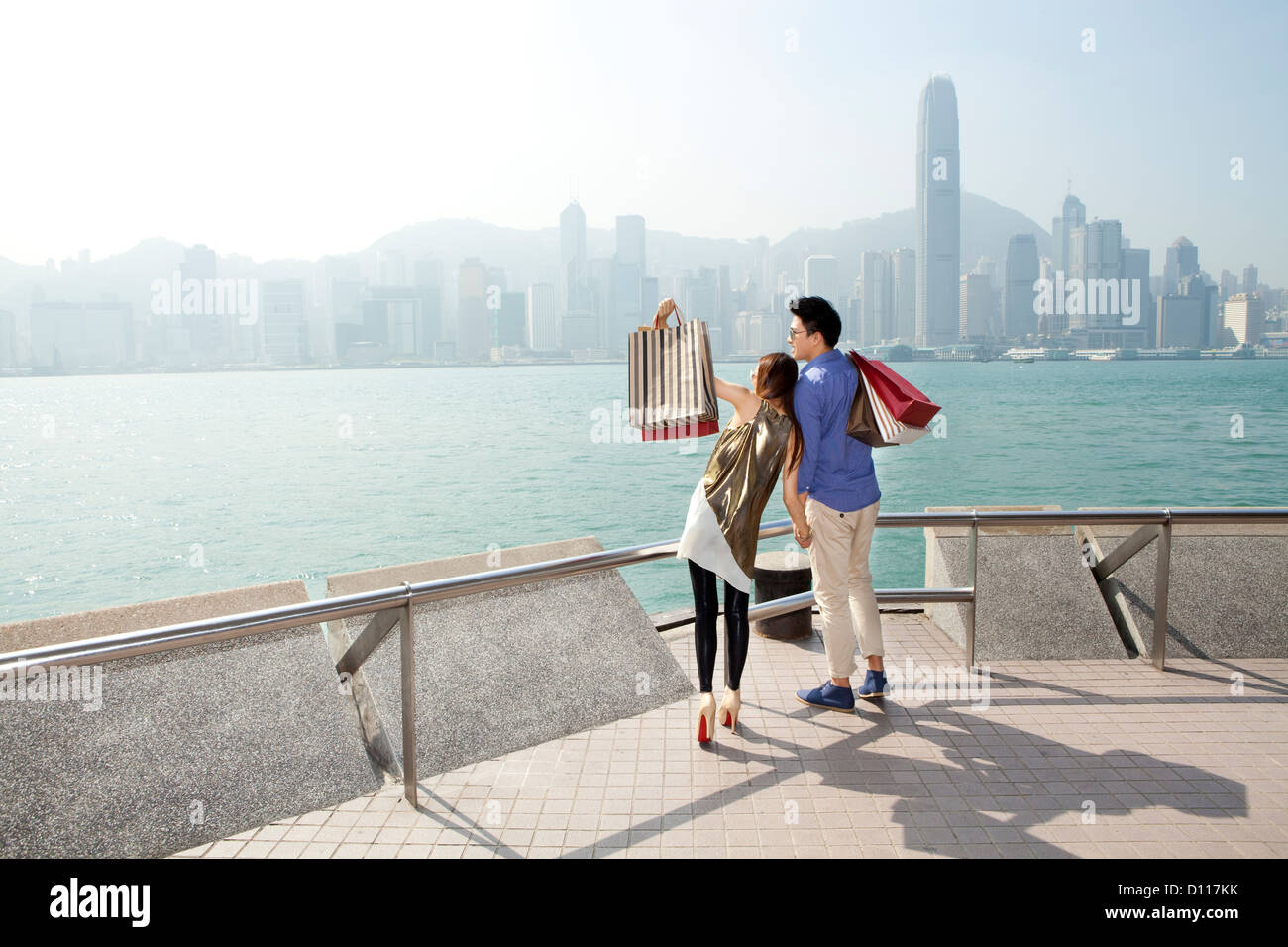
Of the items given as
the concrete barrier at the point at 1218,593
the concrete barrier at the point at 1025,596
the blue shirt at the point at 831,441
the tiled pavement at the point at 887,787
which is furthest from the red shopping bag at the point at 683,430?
the concrete barrier at the point at 1218,593

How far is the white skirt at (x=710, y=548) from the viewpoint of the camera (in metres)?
3.78

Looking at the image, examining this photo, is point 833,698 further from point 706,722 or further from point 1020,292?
point 1020,292

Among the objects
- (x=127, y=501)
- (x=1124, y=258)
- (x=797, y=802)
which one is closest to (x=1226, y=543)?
(x=797, y=802)

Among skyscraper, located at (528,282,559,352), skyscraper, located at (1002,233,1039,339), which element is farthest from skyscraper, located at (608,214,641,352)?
skyscraper, located at (1002,233,1039,339)

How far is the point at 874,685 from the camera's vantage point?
14.4 ft

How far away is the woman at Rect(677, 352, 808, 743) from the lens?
379 centimetres

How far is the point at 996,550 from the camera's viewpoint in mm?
5750

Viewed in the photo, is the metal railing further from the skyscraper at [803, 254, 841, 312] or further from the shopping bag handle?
the skyscraper at [803, 254, 841, 312]

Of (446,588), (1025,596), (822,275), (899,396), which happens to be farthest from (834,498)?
(822,275)

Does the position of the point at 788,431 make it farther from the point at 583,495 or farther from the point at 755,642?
the point at 583,495

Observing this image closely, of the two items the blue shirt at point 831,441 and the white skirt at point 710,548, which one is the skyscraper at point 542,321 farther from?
the white skirt at point 710,548

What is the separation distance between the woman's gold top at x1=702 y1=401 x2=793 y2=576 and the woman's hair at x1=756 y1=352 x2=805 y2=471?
74mm

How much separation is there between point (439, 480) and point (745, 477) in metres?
44.9

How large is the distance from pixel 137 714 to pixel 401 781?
985 millimetres
